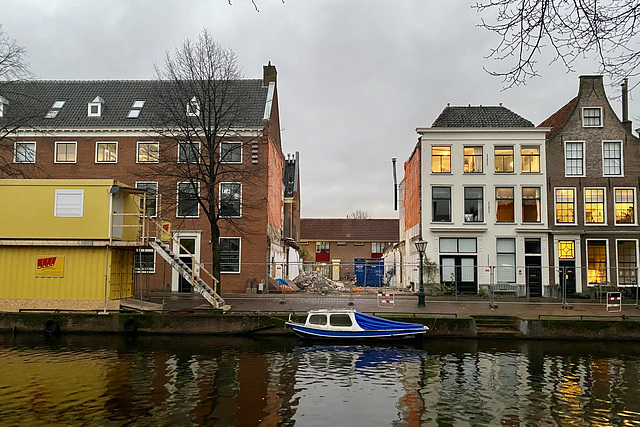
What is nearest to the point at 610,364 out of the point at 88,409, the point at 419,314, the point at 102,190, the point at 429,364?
the point at 429,364

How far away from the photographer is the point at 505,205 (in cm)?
3497

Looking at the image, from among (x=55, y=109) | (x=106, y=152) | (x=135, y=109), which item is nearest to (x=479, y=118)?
(x=135, y=109)

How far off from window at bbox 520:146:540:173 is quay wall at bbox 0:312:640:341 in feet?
44.8

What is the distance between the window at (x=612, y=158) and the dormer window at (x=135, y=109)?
31033 mm

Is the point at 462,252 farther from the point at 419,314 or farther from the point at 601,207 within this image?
the point at 419,314

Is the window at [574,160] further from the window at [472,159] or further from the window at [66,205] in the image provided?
the window at [66,205]

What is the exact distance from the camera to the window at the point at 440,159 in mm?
35594

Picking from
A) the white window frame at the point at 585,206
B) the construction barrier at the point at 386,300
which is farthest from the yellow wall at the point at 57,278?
the white window frame at the point at 585,206

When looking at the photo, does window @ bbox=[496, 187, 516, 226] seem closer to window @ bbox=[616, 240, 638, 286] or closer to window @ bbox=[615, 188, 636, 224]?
window @ bbox=[615, 188, 636, 224]

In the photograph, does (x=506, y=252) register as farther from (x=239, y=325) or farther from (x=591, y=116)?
(x=239, y=325)

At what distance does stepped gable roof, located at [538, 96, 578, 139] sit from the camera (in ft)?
116

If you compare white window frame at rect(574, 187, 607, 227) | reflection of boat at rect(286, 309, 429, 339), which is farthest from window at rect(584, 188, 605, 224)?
reflection of boat at rect(286, 309, 429, 339)

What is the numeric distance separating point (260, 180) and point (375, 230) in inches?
1604

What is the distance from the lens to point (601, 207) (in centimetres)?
3441
